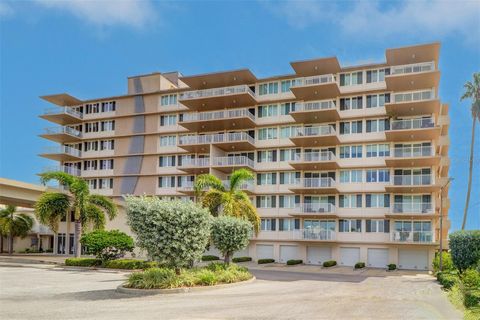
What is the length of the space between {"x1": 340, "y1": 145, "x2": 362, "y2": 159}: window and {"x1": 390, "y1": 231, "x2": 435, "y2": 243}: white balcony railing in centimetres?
883

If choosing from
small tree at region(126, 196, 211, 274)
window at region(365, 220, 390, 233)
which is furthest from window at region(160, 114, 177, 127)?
small tree at region(126, 196, 211, 274)

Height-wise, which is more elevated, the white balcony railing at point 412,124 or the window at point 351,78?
the window at point 351,78

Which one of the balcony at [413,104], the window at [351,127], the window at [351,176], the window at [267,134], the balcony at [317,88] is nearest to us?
the balcony at [413,104]

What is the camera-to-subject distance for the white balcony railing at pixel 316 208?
48719 mm

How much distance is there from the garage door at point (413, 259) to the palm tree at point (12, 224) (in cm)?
4427

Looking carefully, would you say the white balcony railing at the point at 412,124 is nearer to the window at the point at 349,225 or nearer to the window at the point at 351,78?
the window at the point at 351,78

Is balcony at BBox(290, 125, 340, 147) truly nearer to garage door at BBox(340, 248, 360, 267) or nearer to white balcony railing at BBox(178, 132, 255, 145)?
white balcony railing at BBox(178, 132, 255, 145)

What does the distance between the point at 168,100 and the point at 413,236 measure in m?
32.5

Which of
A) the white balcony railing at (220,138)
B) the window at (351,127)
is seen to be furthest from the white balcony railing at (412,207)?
the white balcony railing at (220,138)

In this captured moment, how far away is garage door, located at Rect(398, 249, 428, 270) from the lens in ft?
151

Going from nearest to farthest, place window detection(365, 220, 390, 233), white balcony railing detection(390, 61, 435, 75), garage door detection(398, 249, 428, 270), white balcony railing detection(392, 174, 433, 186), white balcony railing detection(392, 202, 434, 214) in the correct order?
white balcony railing detection(392, 202, 434, 214) → white balcony railing detection(392, 174, 433, 186) → white balcony railing detection(390, 61, 435, 75) → garage door detection(398, 249, 428, 270) → window detection(365, 220, 390, 233)

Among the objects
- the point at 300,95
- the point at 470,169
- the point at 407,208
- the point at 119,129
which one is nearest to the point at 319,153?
the point at 300,95

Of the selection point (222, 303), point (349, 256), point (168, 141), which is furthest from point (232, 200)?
point (168, 141)

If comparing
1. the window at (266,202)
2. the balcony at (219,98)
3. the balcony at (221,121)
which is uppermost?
the balcony at (219,98)
